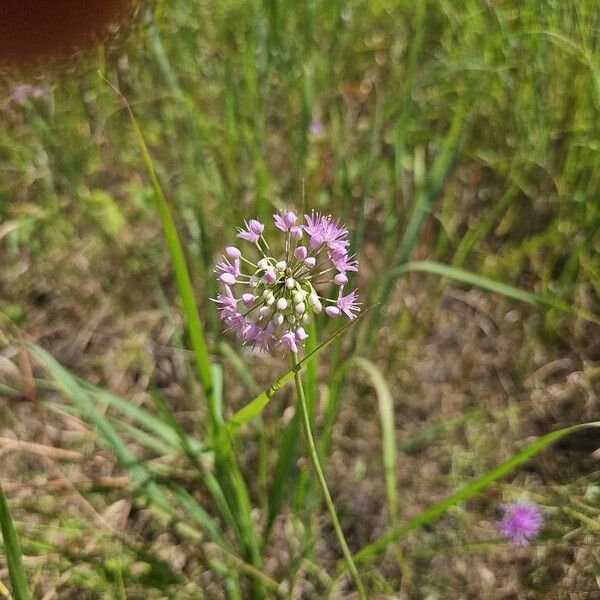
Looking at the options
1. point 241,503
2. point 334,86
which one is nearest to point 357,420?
point 241,503

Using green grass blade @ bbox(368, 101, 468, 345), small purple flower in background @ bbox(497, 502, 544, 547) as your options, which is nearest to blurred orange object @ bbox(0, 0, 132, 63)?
green grass blade @ bbox(368, 101, 468, 345)

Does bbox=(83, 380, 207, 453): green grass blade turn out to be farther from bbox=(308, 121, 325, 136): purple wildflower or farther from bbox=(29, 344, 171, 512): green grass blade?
bbox=(308, 121, 325, 136): purple wildflower

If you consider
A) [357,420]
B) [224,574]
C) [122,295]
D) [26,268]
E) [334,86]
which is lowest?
[224,574]

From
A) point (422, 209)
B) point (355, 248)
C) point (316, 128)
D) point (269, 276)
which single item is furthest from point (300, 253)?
point (316, 128)

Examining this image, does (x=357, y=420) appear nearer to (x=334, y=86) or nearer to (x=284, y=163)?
(x=284, y=163)

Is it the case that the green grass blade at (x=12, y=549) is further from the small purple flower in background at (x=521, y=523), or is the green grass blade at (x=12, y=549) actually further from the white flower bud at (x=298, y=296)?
the small purple flower in background at (x=521, y=523)

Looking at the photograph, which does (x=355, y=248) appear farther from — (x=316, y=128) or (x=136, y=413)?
(x=316, y=128)
